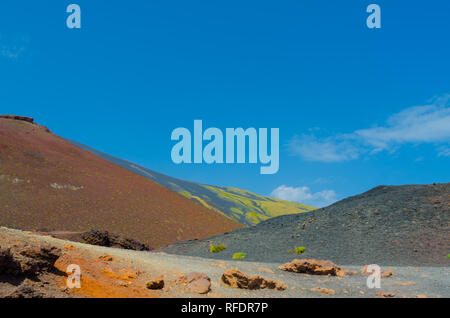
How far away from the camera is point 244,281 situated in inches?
353

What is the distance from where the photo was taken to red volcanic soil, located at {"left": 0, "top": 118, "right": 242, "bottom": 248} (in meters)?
29.1

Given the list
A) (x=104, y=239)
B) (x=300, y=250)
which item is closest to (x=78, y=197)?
(x=104, y=239)

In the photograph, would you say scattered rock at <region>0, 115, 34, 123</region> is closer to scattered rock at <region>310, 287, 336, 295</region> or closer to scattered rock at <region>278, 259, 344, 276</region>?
scattered rock at <region>278, 259, 344, 276</region>

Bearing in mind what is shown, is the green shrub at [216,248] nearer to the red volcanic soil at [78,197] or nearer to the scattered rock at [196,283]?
the red volcanic soil at [78,197]

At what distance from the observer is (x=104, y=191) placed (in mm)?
36312

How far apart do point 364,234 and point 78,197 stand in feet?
85.5

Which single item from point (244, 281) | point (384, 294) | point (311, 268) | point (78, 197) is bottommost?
point (384, 294)

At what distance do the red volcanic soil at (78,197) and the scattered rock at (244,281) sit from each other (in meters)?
22.9

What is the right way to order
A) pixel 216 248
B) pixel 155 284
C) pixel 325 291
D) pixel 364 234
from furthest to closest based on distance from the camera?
pixel 216 248 < pixel 364 234 < pixel 325 291 < pixel 155 284

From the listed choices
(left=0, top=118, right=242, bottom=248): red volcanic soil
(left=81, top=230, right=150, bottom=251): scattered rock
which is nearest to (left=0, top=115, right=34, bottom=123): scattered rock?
(left=0, top=118, right=242, bottom=248): red volcanic soil

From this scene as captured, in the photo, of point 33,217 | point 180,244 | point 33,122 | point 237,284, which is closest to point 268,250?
point 180,244

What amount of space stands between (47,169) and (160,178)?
9473 cm

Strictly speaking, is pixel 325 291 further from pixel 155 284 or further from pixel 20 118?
pixel 20 118
